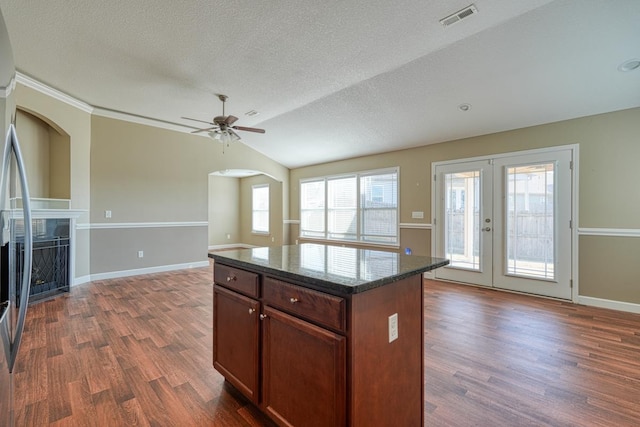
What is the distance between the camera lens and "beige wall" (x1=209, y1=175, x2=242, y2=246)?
9336mm

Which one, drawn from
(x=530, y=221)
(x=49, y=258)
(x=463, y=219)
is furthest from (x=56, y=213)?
(x=530, y=221)

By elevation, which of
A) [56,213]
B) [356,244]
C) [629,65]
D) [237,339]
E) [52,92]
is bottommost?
[237,339]

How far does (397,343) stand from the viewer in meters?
1.39

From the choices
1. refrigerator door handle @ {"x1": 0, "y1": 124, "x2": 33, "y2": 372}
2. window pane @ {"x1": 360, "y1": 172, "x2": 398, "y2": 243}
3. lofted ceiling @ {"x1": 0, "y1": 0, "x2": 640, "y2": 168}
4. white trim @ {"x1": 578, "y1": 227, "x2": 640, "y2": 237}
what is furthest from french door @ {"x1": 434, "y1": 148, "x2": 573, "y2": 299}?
refrigerator door handle @ {"x1": 0, "y1": 124, "x2": 33, "y2": 372}

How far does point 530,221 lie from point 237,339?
424cm

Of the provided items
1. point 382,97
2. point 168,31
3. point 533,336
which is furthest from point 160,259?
point 533,336

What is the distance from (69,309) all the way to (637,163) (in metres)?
6.96

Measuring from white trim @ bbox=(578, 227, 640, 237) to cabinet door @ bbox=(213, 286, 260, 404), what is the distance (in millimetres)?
4323

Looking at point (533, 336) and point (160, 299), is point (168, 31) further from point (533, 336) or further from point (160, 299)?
point (533, 336)

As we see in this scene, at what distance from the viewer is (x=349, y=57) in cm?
331

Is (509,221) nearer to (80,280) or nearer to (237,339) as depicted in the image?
(237,339)

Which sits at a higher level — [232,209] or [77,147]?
[77,147]

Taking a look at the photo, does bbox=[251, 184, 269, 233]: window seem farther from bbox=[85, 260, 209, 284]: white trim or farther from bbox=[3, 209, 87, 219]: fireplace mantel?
bbox=[3, 209, 87, 219]: fireplace mantel

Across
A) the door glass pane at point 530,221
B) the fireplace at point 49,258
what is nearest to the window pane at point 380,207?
the door glass pane at point 530,221
